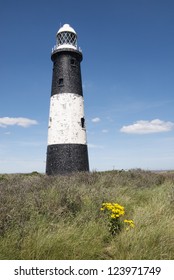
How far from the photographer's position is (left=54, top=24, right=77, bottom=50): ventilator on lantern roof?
64.2 ft

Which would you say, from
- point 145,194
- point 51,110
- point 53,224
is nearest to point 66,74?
point 51,110

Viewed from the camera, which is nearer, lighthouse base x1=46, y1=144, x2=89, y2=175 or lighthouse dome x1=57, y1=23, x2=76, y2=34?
lighthouse base x1=46, y1=144, x2=89, y2=175

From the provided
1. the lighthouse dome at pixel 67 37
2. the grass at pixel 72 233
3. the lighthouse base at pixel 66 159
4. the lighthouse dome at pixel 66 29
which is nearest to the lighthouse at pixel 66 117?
the lighthouse base at pixel 66 159

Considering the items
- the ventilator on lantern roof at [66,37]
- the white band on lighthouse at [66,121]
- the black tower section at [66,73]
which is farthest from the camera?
the ventilator on lantern roof at [66,37]

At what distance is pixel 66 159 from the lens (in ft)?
56.2

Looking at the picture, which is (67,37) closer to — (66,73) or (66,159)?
(66,73)

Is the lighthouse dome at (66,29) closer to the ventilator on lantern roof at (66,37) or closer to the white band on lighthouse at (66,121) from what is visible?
the ventilator on lantern roof at (66,37)

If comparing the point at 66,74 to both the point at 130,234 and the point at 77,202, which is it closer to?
the point at 77,202

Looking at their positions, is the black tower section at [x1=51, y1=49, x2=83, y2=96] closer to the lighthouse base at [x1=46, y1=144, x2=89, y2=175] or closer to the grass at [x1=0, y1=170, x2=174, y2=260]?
the lighthouse base at [x1=46, y1=144, x2=89, y2=175]

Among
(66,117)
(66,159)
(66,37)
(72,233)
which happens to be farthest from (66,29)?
(72,233)

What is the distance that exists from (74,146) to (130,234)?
41.8ft

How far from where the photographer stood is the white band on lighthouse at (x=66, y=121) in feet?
57.3

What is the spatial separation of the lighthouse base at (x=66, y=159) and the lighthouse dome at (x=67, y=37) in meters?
8.07

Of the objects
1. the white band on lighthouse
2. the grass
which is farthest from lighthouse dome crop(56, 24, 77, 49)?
the grass
